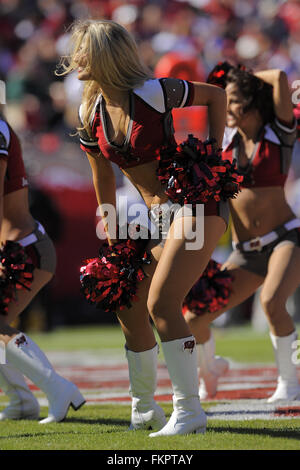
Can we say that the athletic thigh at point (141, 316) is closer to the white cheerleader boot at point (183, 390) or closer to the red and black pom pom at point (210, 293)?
the white cheerleader boot at point (183, 390)

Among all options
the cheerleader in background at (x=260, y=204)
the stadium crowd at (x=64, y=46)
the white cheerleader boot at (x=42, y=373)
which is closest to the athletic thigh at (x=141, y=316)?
the white cheerleader boot at (x=42, y=373)

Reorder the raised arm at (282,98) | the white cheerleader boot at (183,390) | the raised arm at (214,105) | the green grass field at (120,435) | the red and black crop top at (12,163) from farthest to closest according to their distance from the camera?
1. the raised arm at (282,98)
2. the red and black crop top at (12,163)
3. the raised arm at (214,105)
4. the white cheerleader boot at (183,390)
5. the green grass field at (120,435)

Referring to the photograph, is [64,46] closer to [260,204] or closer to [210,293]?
[260,204]

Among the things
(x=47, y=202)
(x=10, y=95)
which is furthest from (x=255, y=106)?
(x=10, y=95)

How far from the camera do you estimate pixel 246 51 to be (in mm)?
13703

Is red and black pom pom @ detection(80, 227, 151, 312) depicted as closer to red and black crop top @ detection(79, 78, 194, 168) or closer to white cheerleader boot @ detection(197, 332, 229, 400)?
red and black crop top @ detection(79, 78, 194, 168)

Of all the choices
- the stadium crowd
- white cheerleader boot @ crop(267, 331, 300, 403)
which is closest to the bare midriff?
white cheerleader boot @ crop(267, 331, 300, 403)

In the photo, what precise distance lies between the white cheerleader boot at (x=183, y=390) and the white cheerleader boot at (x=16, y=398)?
133 cm

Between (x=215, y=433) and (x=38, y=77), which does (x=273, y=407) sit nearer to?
(x=215, y=433)

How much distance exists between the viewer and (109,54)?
350cm

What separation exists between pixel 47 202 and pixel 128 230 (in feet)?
27.7

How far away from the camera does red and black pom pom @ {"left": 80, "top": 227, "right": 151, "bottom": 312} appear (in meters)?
3.75

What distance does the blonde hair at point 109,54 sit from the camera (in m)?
3.51

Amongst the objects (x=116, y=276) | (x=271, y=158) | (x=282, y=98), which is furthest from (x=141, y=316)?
(x=282, y=98)
